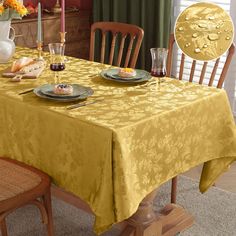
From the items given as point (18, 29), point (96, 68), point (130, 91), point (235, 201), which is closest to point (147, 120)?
point (130, 91)

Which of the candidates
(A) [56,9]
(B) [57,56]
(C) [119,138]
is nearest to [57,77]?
(B) [57,56]

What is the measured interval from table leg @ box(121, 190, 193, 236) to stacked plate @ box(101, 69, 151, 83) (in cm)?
52

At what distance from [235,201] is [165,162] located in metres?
1.07

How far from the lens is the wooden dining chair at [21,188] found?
2.02 meters

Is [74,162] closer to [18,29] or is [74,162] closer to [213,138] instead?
[213,138]

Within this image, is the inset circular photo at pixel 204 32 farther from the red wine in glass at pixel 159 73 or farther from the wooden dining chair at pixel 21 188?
the wooden dining chair at pixel 21 188

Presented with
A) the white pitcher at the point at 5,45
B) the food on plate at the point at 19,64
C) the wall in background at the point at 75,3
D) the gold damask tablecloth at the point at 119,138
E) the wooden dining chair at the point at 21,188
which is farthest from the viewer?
the wall in background at the point at 75,3

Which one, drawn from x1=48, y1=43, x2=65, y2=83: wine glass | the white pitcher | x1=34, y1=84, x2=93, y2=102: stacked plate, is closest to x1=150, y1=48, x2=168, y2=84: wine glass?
x1=34, y1=84, x2=93, y2=102: stacked plate

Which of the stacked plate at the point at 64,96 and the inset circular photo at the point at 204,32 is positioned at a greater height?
the inset circular photo at the point at 204,32

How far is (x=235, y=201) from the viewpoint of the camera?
9.86 ft

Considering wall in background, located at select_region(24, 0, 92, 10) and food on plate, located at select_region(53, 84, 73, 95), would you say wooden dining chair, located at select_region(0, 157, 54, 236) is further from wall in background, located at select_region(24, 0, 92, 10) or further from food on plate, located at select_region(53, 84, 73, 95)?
wall in background, located at select_region(24, 0, 92, 10)

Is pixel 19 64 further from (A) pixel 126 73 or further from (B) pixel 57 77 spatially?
(A) pixel 126 73

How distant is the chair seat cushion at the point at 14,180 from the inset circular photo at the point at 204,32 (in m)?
1.28

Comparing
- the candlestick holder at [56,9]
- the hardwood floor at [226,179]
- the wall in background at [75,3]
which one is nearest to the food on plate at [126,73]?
the hardwood floor at [226,179]
